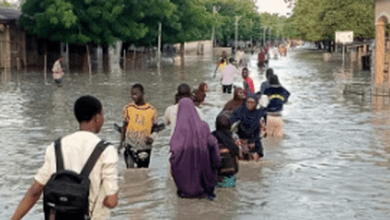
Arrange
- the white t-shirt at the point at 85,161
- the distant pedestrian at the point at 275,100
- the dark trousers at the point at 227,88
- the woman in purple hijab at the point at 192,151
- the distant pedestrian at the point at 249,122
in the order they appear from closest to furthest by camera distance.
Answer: the white t-shirt at the point at 85,161
the woman in purple hijab at the point at 192,151
the distant pedestrian at the point at 249,122
the distant pedestrian at the point at 275,100
the dark trousers at the point at 227,88

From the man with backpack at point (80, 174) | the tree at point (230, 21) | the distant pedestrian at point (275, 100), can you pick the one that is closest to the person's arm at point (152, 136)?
the man with backpack at point (80, 174)

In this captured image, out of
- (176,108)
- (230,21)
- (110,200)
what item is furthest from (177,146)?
(230,21)

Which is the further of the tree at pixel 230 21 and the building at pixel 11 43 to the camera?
the tree at pixel 230 21

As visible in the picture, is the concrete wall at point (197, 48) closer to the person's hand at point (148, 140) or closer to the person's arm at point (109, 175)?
the person's hand at point (148, 140)

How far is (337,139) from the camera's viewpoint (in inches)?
579

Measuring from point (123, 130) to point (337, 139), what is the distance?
20.9 ft

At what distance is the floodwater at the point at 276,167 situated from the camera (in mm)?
8617

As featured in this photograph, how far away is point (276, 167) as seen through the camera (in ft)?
37.3

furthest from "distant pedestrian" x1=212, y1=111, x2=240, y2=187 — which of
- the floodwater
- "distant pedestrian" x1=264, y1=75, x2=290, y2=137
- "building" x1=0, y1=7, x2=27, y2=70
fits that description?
"building" x1=0, y1=7, x2=27, y2=70

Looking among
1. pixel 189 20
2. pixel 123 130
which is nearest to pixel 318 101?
pixel 123 130

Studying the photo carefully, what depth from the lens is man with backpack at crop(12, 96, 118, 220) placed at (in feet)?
15.0

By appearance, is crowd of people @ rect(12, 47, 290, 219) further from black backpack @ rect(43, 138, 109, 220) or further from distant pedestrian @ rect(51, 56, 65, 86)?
distant pedestrian @ rect(51, 56, 65, 86)

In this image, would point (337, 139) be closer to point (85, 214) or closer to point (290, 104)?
point (290, 104)

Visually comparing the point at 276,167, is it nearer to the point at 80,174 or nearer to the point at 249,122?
the point at 249,122
